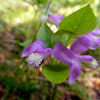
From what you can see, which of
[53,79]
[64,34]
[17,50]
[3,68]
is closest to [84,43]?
[64,34]

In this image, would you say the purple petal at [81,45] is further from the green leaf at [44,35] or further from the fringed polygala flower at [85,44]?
the green leaf at [44,35]

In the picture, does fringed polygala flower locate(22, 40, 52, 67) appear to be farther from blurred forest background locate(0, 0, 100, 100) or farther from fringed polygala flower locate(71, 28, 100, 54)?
blurred forest background locate(0, 0, 100, 100)

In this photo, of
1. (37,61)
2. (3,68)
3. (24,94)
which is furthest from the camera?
(3,68)

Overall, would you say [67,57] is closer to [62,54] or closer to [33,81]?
[62,54]

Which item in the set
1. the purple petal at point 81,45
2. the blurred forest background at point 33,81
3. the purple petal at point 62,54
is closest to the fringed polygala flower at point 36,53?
the purple petal at point 62,54

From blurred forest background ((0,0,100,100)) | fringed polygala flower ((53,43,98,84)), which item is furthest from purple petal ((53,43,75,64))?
blurred forest background ((0,0,100,100))

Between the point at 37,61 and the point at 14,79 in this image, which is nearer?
the point at 37,61

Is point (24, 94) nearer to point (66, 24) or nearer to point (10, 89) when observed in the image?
point (10, 89)
